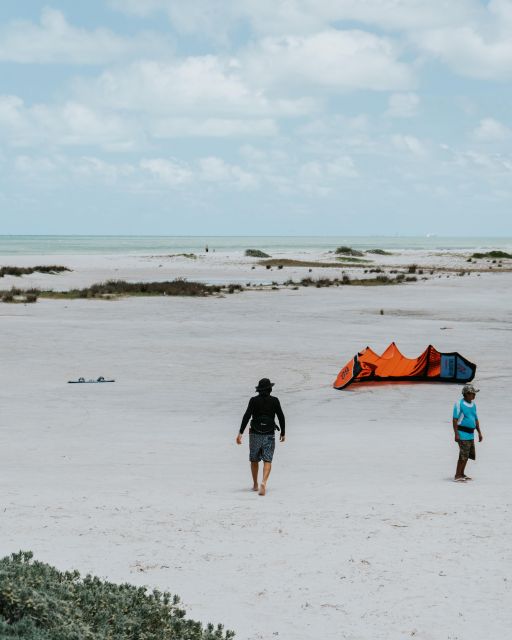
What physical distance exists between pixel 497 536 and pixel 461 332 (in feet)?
75.5

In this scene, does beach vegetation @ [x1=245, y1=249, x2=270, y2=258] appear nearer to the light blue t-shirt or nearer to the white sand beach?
the white sand beach

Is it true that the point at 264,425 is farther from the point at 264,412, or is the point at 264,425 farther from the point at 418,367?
the point at 418,367

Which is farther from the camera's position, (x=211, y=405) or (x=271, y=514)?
(x=211, y=405)

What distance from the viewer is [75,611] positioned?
18.8 ft

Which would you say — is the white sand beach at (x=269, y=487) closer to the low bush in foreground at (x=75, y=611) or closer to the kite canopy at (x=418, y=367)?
the kite canopy at (x=418, y=367)

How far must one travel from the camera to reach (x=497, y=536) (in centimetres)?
1025

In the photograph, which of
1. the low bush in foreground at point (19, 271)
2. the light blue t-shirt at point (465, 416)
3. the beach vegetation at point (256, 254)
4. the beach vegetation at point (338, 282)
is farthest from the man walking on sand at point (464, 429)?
the beach vegetation at point (256, 254)

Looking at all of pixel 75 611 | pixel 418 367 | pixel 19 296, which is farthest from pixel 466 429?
pixel 19 296

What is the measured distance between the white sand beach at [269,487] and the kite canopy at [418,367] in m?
0.32

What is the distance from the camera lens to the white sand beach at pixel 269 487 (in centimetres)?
863

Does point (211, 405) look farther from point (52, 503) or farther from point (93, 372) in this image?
point (52, 503)

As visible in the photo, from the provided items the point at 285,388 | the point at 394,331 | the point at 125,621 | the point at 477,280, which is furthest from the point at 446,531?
the point at 477,280

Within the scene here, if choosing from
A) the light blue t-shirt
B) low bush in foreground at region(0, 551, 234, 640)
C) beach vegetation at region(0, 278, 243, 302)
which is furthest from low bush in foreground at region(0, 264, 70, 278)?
low bush in foreground at region(0, 551, 234, 640)

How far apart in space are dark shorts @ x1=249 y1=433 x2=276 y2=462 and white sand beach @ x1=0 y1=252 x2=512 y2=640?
54 centimetres
